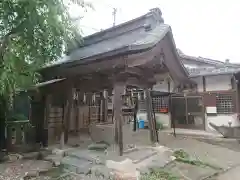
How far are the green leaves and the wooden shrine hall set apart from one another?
3.96 ft

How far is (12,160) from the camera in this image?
736 cm

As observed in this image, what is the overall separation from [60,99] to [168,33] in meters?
5.70

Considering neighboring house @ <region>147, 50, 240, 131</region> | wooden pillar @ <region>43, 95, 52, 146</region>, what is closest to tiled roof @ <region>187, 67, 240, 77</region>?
neighboring house @ <region>147, 50, 240, 131</region>

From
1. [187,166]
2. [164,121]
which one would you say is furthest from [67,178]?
[164,121]

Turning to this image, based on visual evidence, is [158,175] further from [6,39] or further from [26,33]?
[6,39]

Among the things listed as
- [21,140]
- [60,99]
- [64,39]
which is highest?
[64,39]

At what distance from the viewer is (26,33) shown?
5773 mm

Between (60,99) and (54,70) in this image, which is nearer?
(54,70)

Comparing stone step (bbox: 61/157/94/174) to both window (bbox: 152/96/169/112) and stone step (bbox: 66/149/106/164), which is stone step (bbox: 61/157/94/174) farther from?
window (bbox: 152/96/169/112)

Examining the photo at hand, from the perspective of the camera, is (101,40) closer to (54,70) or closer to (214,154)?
(54,70)

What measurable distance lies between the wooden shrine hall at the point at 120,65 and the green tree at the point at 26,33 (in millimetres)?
1201

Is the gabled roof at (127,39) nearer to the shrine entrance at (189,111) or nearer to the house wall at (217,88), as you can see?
the house wall at (217,88)

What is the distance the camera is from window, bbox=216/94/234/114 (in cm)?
1529

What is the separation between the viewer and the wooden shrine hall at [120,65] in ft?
20.0
